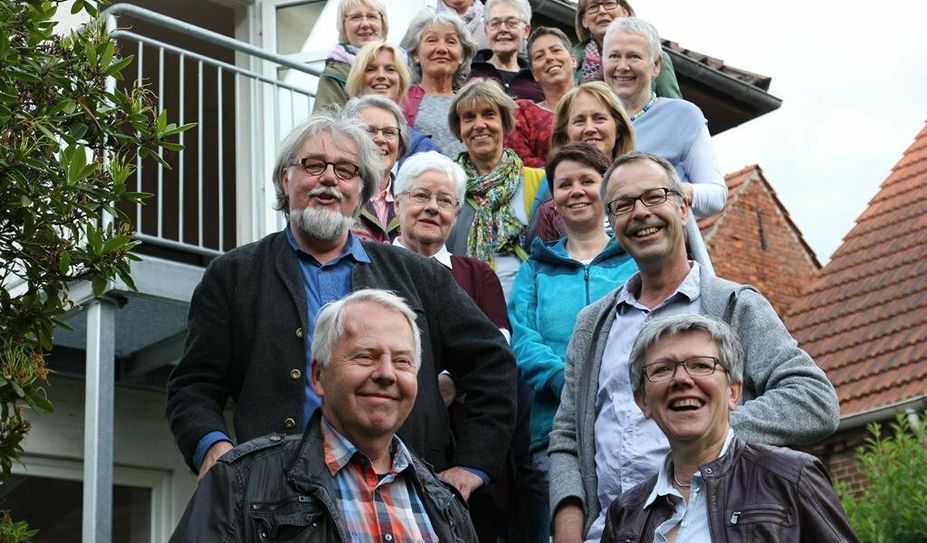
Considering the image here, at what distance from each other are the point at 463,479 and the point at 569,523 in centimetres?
38

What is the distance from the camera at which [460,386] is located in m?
5.90

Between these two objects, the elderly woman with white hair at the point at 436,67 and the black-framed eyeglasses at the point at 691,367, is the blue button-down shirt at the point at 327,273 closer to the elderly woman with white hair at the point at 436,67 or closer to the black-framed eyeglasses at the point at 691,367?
the black-framed eyeglasses at the point at 691,367

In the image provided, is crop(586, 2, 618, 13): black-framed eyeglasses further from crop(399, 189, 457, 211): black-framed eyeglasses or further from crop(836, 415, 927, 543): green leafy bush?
crop(836, 415, 927, 543): green leafy bush

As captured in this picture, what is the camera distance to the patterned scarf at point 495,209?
7.62 m

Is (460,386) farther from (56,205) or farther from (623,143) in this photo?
(623,143)

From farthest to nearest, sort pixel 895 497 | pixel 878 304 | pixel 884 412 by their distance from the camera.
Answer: pixel 878 304, pixel 884 412, pixel 895 497

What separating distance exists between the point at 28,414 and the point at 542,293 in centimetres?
471

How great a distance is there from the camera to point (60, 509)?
10523mm

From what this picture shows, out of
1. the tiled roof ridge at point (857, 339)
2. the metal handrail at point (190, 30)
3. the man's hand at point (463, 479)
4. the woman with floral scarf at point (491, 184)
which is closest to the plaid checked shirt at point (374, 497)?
the man's hand at point (463, 479)

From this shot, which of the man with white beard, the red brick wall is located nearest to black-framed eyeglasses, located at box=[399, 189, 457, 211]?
the man with white beard

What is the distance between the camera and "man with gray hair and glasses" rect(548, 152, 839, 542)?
17.3 ft

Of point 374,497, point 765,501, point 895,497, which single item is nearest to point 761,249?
point 895,497

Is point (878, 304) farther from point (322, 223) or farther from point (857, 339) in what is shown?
point (322, 223)

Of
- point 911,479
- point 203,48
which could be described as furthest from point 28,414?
point 911,479
